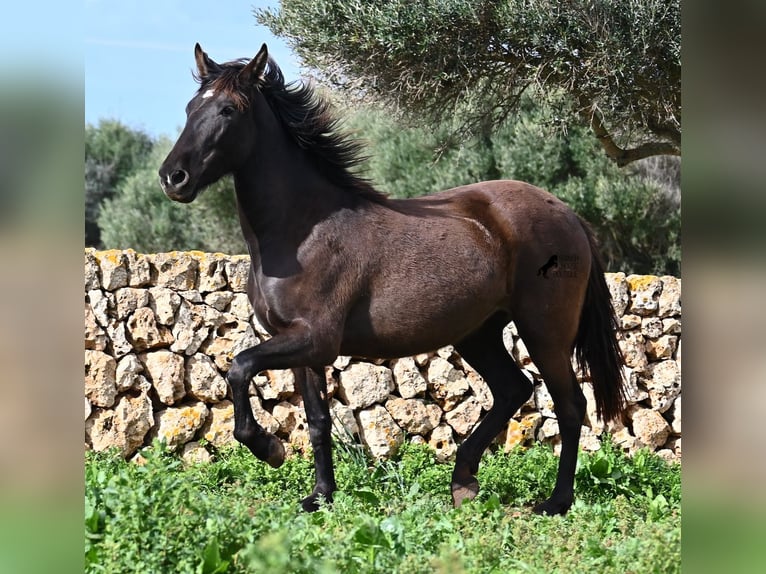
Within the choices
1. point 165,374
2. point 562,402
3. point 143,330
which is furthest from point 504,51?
point 165,374

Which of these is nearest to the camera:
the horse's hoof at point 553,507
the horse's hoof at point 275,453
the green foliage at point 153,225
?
the horse's hoof at point 275,453

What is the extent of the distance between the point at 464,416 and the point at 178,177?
368 cm

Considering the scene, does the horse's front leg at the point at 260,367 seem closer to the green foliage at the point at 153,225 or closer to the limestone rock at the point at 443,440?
the limestone rock at the point at 443,440

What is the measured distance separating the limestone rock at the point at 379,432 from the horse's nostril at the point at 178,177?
321cm

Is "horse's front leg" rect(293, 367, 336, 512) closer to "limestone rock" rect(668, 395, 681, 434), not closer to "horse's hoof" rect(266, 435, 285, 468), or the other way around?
"horse's hoof" rect(266, 435, 285, 468)

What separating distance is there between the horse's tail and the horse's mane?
5.07ft

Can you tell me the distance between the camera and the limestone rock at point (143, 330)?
6.52 meters

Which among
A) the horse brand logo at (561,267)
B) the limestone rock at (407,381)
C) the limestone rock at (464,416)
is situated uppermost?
the horse brand logo at (561,267)

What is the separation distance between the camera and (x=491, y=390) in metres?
5.32

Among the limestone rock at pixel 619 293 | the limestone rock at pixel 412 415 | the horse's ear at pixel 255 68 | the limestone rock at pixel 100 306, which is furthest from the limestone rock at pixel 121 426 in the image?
the limestone rock at pixel 619 293

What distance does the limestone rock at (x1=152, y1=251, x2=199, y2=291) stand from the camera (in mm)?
Result: 6668

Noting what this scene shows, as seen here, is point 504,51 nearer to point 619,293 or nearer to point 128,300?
point 619,293
